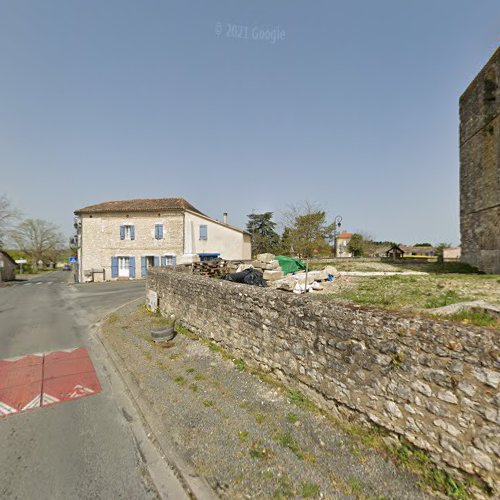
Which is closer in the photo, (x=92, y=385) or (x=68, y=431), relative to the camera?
(x=68, y=431)

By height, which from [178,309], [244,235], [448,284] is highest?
[244,235]

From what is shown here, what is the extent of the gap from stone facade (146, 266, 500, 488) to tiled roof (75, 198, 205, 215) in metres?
21.2

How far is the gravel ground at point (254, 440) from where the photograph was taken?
2.72 m

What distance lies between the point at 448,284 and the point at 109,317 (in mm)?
12723

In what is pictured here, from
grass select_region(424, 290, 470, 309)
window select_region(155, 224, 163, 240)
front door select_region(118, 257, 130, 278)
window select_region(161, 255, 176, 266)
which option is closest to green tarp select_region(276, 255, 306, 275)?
grass select_region(424, 290, 470, 309)

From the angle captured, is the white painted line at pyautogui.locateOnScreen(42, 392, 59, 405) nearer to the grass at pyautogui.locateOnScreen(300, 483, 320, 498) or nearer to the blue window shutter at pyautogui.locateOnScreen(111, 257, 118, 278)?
the grass at pyautogui.locateOnScreen(300, 483, 320, 498)

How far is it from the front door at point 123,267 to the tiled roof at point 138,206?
4.82 metres

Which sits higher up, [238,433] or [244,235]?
[244,235]

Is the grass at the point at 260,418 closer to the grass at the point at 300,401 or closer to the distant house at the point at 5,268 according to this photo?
the grass at the point at 300,401

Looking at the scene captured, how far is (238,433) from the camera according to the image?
3.57 metres

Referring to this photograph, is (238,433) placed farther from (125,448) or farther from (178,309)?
(178,309)

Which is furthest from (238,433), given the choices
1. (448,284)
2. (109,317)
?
(109,317)

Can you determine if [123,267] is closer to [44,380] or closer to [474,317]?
[44,380]

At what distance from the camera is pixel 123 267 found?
80.5ft
